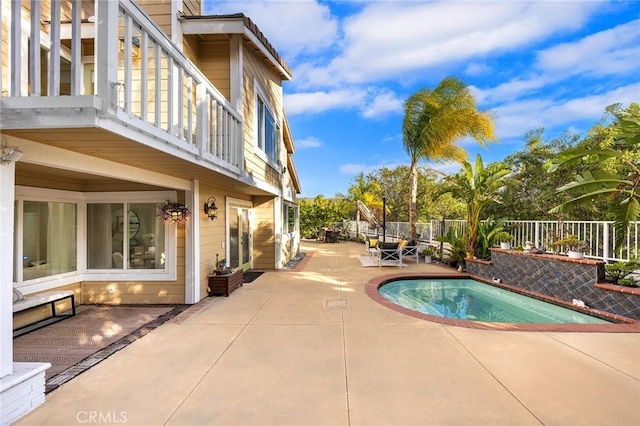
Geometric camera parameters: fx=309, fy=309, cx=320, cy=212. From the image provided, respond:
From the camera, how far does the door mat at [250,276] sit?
9.71 m

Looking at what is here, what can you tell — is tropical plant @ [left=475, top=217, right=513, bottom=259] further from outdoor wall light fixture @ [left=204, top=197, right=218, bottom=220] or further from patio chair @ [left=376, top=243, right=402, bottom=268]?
outdoor wall light fixture @ [left=204, top=197, right=218, bottom=220]

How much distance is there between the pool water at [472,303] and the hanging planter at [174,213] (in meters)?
5.55

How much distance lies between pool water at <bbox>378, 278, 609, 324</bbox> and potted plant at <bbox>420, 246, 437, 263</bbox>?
3.15m

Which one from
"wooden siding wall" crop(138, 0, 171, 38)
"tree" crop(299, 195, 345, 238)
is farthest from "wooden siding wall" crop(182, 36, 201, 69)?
"tree" crop(299, 195, 345, 238)

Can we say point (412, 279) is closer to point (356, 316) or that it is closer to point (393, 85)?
point (356, 316)

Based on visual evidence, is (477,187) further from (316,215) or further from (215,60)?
(316,215)

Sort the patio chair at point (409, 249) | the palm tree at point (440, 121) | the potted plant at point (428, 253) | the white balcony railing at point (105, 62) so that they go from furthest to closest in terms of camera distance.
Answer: the potted plant at point (428, 253) → the palm tree at point (440, 121) → the patio chair at point (409, 249) → the white balcony railing at point (105, 62)

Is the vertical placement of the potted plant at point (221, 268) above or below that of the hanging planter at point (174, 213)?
below

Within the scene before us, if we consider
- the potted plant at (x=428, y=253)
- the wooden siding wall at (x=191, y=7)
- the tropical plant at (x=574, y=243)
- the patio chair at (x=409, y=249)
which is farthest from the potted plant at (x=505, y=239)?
the wooden siding wall at (x=191, y=7)

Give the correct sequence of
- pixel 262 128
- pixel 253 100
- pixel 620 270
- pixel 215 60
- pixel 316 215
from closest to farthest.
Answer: pixel 620 270
pixel 215 60
pixel 253 100
pixel 262 128
pixel 316 215

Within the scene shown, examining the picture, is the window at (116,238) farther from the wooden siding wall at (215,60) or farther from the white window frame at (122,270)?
the wooden siding wall at (215,60)

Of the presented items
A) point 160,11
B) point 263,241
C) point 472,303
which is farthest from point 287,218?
point 160,11

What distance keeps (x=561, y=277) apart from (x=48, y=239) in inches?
452

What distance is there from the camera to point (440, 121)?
13398mm
